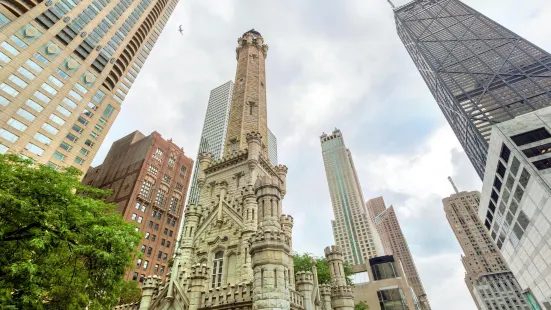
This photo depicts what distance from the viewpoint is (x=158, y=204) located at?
71.0 m

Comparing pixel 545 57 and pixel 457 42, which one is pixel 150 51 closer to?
pixel 457 42

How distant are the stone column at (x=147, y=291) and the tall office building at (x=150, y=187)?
45.9 meters

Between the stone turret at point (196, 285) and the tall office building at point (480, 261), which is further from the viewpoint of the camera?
the tall office building at point (480, 261)

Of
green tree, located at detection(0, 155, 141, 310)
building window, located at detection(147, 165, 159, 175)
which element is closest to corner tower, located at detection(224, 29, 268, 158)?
green tree, located at detection(0, 155, 141, 310)

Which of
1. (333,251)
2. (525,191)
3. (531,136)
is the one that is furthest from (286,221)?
(531,136)

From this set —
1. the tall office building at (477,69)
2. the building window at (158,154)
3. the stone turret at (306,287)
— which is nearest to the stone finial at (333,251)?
the stone turret at (306,287)

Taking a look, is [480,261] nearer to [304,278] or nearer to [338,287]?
[338,287]

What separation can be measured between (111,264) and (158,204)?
63226 millimetres

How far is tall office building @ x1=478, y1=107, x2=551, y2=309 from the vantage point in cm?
3850

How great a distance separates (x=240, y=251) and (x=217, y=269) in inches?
84.0

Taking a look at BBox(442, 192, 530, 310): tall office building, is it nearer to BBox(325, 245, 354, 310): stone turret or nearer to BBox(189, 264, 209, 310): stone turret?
BBox(325, 245, 354, 310): stone turret

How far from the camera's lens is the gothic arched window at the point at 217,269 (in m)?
17.9

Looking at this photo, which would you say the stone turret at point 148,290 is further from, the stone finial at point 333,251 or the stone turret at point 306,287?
the stone finial at point 333,251

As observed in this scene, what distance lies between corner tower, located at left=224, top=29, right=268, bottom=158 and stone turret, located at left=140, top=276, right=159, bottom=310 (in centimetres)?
1286
